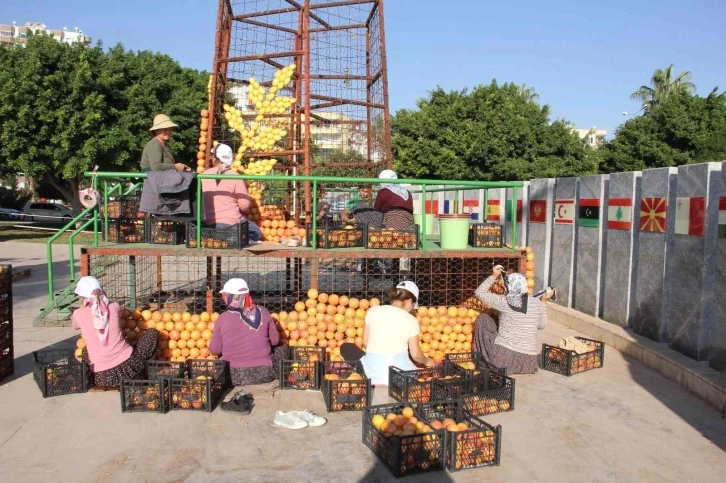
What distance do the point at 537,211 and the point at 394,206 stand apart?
519 cm

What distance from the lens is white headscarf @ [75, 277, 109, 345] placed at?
250 inches

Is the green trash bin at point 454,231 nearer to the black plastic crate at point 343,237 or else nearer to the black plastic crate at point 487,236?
the black plastic crate at point 487,236

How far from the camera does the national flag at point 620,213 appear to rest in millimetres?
9602

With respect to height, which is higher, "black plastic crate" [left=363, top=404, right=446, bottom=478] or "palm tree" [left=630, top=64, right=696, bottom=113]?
"palm tree" [left=630, top=64, right=696, bottom=113]

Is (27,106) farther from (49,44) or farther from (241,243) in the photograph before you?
(241,243)

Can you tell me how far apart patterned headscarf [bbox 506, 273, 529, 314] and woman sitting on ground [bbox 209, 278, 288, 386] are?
8.77 feet

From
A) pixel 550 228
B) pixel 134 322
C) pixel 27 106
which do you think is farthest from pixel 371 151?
pixel 27 106

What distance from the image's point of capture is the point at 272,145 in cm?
1048

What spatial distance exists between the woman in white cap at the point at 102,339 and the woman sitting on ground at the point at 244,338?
0.87m

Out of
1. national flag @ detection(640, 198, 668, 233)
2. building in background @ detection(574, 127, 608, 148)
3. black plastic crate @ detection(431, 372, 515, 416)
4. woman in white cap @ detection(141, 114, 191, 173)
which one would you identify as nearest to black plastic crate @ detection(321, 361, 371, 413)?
black plastic crate @ detection(431, 372, 515, 416)

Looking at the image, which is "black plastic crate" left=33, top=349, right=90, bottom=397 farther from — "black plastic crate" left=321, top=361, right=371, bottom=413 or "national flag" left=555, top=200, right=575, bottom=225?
"national flag" left=555, top=200, right=575, bottom=225

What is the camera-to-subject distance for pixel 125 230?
26.1 feet

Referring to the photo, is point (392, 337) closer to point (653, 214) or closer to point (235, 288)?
point (235, 288)

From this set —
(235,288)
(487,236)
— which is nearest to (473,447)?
(235,288)
